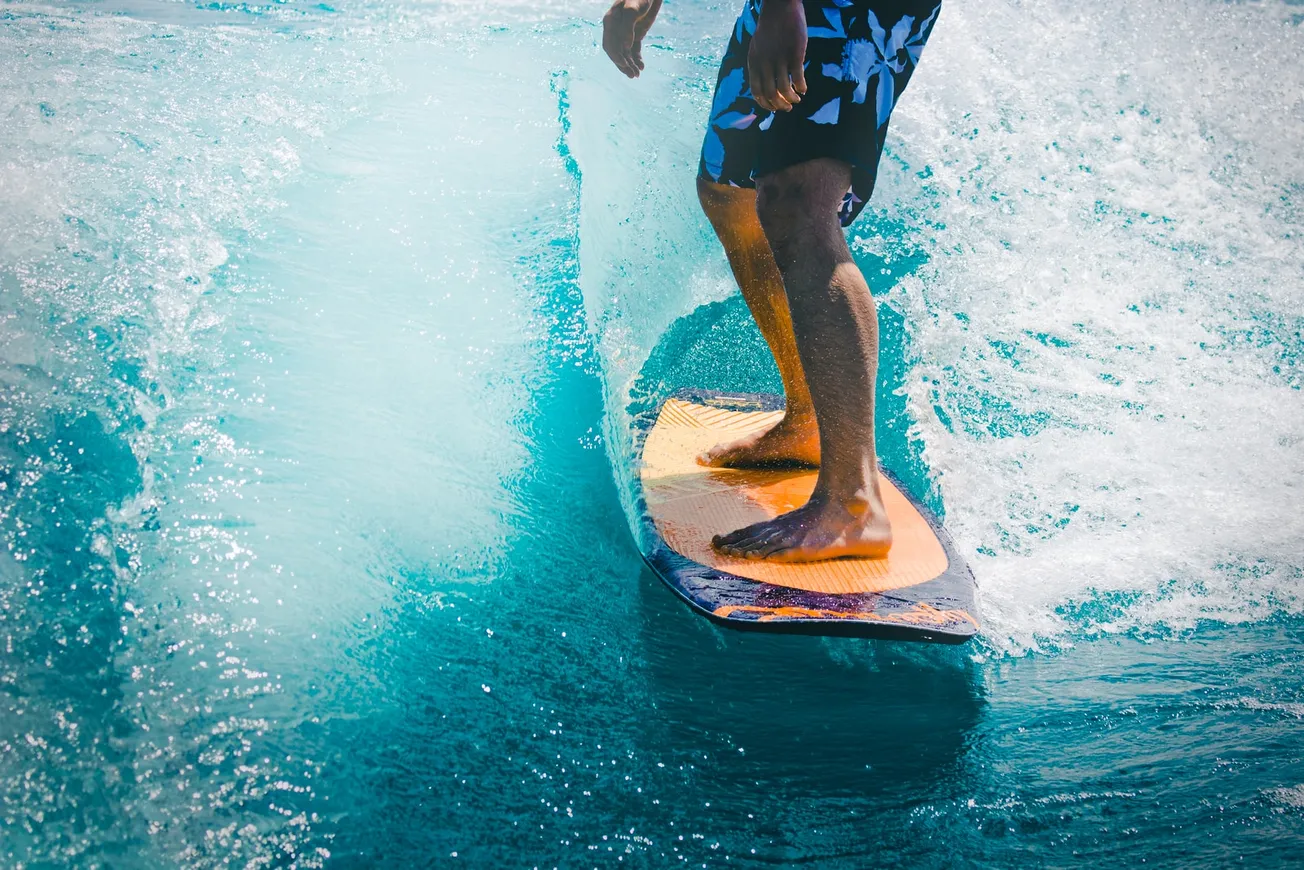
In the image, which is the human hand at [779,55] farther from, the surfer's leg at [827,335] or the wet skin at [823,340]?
the surfer's leg at [827,335]

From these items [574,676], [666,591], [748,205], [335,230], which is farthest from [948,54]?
[574,676]

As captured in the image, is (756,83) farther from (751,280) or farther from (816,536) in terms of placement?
(816,536)

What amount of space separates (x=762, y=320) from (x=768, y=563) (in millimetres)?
617

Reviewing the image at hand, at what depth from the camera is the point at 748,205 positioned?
6.51 feet

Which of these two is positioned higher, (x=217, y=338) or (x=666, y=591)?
(x=217, y=338)

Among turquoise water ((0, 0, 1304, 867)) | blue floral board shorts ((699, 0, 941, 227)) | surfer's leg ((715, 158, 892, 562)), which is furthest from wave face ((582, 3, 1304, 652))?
blue floral board shorts ((699, 0, 941, 227))

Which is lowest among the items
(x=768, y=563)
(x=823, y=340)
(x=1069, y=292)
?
(x=768, y=563)

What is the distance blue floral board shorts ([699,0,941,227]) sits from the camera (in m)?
1.57

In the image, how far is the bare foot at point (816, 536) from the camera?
1.70m

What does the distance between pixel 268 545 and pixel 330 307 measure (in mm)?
890

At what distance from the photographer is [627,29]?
2.12 metres

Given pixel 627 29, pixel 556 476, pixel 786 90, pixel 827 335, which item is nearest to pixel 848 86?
pixel 786 90

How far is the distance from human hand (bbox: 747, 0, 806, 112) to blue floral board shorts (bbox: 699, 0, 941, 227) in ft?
0.30

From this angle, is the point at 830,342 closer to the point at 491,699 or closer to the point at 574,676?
the point at 574,676
